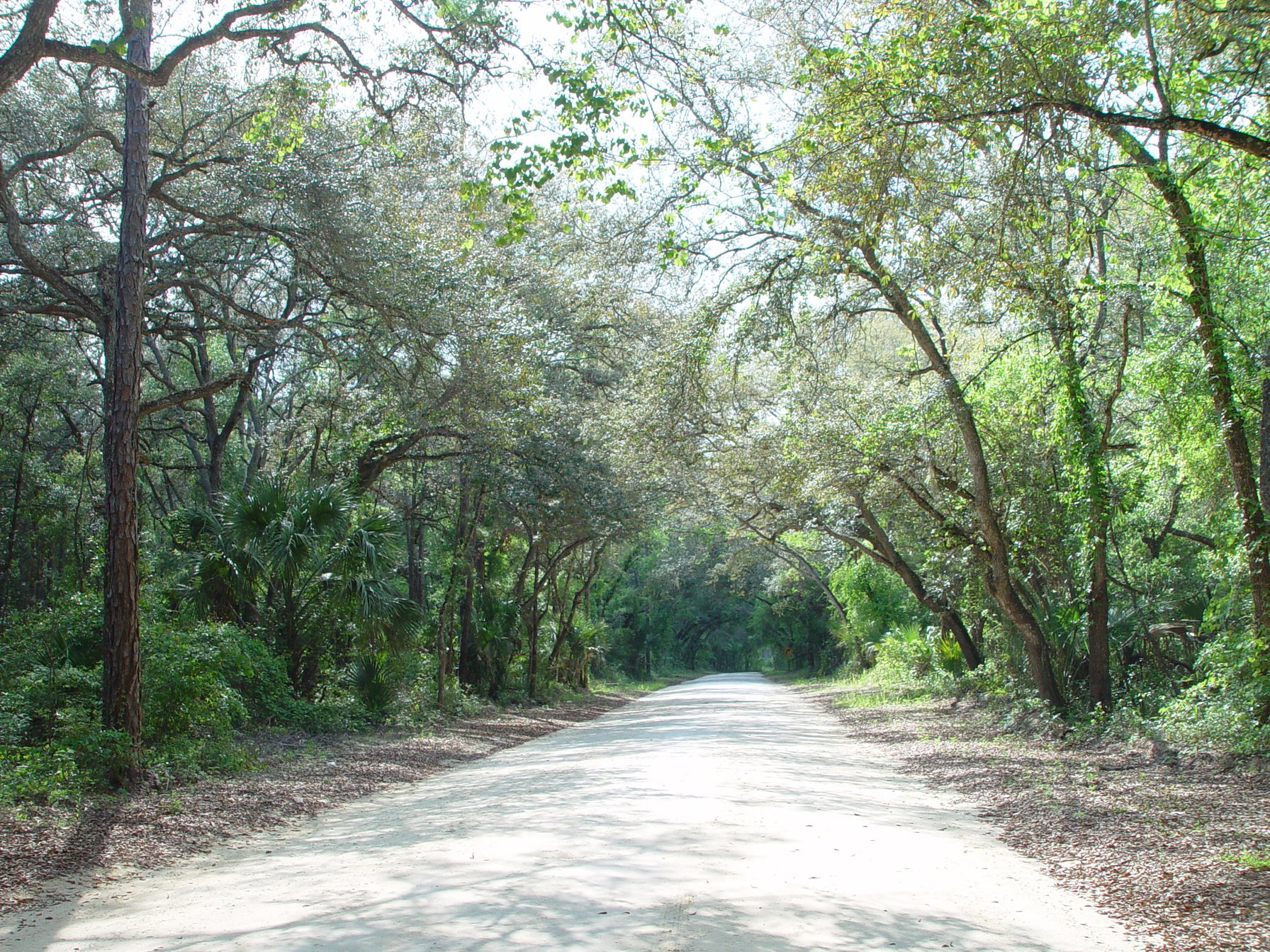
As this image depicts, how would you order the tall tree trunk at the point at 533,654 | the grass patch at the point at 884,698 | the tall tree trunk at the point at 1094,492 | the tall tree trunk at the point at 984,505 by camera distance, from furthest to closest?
the tall tree trunk at the point at 533,654
the grass patch at the point at 884,698
the tall tree trunk at the point at 984,505
the tall tree trunk at the point at 1094,492

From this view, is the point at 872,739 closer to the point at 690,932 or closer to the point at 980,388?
the point at 980,388

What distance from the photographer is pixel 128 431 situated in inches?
342

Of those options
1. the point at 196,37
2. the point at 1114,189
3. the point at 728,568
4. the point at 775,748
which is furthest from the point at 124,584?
the point at 728,568

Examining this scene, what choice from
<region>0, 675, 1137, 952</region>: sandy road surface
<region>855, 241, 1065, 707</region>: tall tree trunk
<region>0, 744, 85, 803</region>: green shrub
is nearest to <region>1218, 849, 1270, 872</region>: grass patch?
<region>0, 675, 1137, 952</region>: sandy road surface

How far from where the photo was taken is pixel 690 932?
13.8ft

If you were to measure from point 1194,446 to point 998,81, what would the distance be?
20.8ft

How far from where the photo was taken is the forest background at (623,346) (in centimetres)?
789

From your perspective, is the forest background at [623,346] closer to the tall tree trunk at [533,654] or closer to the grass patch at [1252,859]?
the tall tree trunk at [533,654]

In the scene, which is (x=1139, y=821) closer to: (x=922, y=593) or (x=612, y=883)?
(x=612, y=883)

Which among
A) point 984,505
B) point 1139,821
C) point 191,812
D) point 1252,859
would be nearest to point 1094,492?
point 984,505

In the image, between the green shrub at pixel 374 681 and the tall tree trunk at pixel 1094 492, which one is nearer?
the tall tree trunk at pixel 1094 492

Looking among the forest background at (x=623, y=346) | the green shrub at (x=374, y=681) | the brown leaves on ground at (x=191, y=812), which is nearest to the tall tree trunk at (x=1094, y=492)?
the forest background at (x=623, y=346)

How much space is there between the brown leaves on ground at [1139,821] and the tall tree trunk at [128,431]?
7336mm

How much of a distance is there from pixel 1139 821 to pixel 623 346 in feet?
51.1
